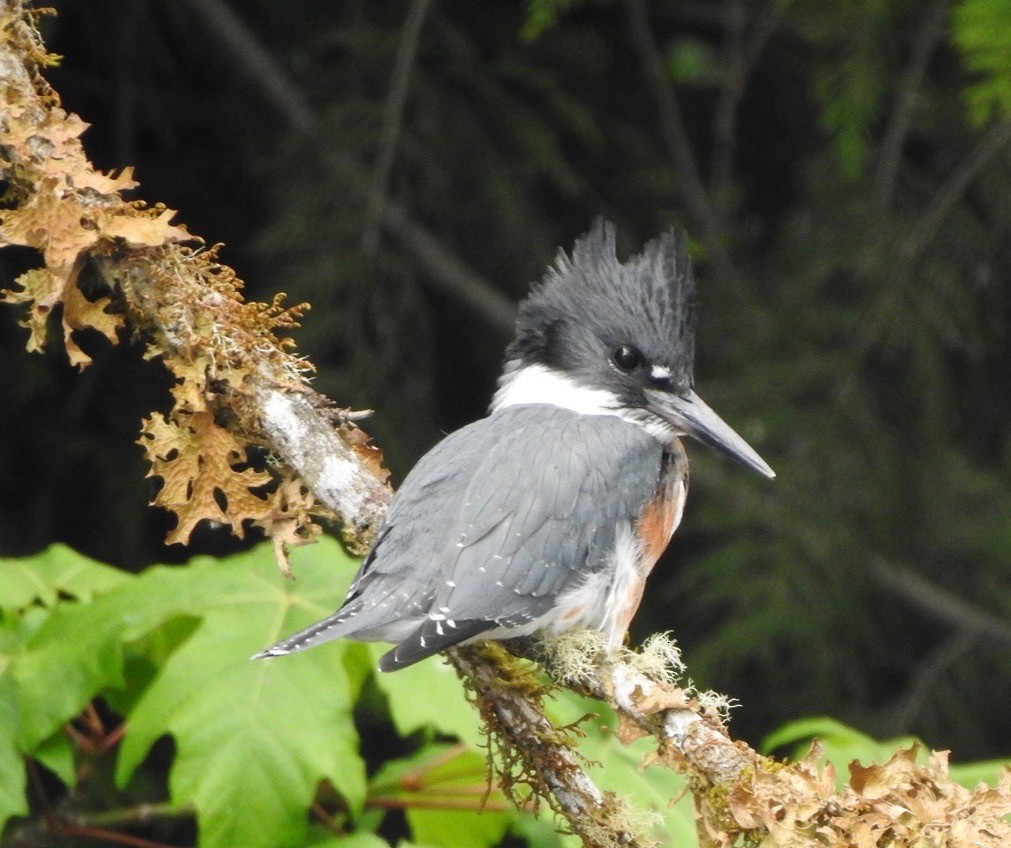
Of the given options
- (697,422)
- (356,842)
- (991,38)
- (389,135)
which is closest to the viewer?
(356,842)

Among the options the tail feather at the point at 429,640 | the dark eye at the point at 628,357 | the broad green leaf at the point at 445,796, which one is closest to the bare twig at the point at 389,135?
the dark eye at the point at 628,357

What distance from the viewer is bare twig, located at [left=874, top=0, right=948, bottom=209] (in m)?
3.33

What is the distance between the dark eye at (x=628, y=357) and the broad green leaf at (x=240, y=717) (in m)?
0.70

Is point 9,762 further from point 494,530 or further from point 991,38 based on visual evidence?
point 991,38

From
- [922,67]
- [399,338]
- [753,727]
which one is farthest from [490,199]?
[753,727]

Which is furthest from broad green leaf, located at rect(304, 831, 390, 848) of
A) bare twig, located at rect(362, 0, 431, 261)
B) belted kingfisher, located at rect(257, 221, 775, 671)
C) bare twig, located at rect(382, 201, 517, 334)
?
bare twig, located at rect(382, 201, 517, 334)

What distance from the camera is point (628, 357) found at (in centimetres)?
230

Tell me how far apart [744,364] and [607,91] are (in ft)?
3.09

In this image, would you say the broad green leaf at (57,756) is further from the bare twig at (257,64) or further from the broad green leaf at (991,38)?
the broad green leaf at (991,38)

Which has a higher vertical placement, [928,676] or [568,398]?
[568,398]

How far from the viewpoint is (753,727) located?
146 inches

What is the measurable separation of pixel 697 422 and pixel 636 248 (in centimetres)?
149

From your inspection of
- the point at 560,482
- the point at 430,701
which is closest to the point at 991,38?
the point at 560,482

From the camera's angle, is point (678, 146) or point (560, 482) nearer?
point (560, 482)
